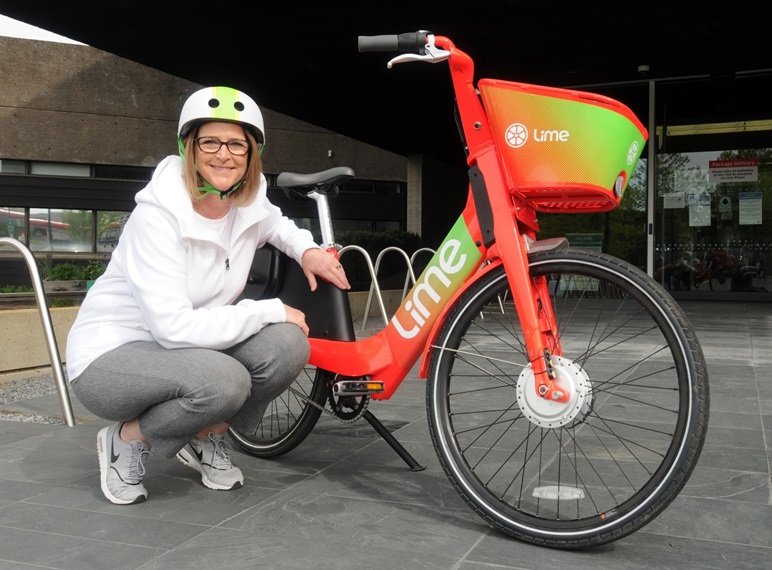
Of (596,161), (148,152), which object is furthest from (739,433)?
(148,152)

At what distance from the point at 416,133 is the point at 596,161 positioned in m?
13.1

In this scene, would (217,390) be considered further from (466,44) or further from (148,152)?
(148,152)

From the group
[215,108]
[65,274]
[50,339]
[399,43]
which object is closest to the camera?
[399,43]

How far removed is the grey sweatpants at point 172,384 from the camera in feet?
8.30

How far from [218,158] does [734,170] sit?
40.3 feet

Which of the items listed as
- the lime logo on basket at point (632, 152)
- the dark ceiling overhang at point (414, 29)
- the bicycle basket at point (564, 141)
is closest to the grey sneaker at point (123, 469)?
the bicycle basket at point (564, 141)

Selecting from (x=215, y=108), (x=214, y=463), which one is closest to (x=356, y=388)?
(x=214, y=463)

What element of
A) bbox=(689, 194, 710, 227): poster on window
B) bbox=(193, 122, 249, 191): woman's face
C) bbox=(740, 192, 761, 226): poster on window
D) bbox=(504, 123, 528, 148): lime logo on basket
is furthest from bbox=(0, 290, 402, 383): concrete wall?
bbox=(740, 192, 761, 226): poster on window

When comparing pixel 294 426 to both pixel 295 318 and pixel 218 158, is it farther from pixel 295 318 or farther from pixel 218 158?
pixel 218 158

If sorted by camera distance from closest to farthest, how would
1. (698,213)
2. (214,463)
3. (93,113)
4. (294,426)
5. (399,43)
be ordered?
(399,43) < (214,463) < (294,426) < (698,213) < (93,113)

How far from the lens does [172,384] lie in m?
2.52

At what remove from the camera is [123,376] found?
2555 mm

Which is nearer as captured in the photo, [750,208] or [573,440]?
[573,440]

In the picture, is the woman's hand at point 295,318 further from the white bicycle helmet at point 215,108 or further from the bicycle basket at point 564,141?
the bicycle basket at point 564,141
